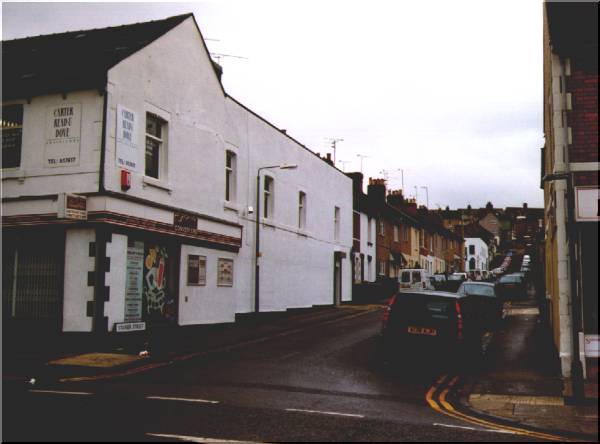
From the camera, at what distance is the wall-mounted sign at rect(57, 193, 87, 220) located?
15180 millimetres

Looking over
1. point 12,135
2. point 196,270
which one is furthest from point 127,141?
point 196,270

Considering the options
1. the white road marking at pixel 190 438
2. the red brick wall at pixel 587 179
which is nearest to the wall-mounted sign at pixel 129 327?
the white road marking at pixel 190 438

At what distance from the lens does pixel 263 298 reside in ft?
84.2

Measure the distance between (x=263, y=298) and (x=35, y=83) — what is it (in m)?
12.3

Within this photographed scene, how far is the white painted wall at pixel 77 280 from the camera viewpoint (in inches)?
615

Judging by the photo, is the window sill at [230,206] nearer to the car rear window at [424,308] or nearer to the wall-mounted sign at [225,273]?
the wall-mounted sign at [225,273]

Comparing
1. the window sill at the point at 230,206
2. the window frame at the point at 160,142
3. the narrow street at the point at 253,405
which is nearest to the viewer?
the narrow street at the point at 253,405

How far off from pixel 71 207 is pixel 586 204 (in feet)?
36.4

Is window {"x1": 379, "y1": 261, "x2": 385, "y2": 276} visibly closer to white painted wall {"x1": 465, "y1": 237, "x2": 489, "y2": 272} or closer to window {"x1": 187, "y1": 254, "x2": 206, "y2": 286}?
window {"x1": 187, "y1": 254, "x2": 206, "y2": 286}

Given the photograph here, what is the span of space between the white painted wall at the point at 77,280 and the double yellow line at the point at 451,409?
324 inches

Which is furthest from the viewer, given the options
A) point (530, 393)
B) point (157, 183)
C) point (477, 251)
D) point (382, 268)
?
point (477, 251)

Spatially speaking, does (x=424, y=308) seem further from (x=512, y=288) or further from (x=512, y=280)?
(x=512, y=280)

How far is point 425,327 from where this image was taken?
567 inches

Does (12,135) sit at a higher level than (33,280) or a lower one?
higher
